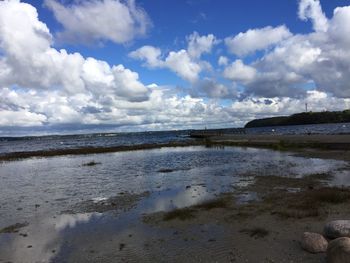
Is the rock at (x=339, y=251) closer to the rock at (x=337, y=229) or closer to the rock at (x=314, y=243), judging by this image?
the rock at (x=314, y=243)

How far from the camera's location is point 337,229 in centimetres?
1069

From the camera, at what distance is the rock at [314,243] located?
1012 cm

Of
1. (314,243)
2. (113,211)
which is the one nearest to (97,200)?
(113,211)

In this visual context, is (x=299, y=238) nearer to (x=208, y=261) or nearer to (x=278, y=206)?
(x=208, y=261)

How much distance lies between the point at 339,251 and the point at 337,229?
2.17 meters

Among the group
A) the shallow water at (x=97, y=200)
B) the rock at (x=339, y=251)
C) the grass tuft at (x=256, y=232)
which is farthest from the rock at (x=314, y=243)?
the shallow water at (x=97, y=200)

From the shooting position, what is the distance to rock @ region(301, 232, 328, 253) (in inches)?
398

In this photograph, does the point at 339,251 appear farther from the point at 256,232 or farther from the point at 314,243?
the point at 256,232

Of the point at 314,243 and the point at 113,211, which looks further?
the point at 113,211

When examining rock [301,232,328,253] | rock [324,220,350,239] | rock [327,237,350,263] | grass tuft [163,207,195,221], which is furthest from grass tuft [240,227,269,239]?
rock [327,237,350,263]

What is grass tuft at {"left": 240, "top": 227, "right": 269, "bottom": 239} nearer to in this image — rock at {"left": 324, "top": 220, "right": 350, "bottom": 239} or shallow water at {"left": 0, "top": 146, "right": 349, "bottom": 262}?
shallow water at {"left": 0, "top": 146, "right": 349, "bottom": 262}

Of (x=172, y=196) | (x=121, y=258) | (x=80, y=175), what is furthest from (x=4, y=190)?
(x=121, y=258)

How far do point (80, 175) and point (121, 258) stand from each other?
23252 mm

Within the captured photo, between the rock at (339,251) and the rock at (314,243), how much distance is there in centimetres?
96
